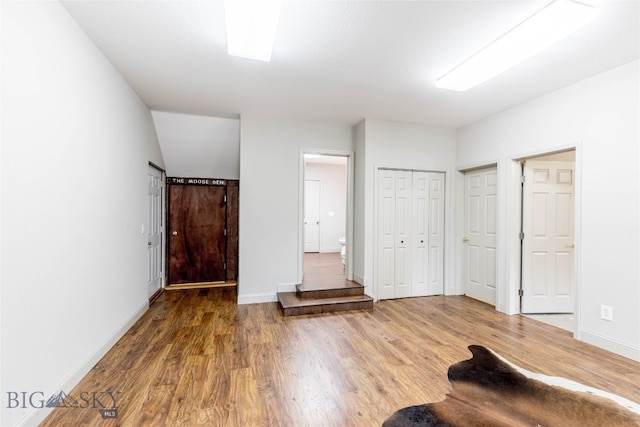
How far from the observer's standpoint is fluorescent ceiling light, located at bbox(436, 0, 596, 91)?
1.74 meters

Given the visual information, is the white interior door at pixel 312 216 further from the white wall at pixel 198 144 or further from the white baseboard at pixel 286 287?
the white baseboard at pixel 286 287

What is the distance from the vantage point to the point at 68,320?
1887mm

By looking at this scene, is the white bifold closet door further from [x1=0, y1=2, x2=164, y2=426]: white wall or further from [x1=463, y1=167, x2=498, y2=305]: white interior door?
[x1=0, y1=2, x2=164, y2=426]: white wall

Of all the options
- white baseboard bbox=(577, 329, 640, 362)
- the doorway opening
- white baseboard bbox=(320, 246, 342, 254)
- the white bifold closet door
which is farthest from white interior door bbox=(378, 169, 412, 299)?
white baseboard bbox=(320, 246, 342, 254)

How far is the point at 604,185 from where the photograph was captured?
2629 millimetres

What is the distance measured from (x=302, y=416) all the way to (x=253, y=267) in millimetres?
2417

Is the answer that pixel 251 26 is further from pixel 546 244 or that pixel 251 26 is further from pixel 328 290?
pixel 546 244

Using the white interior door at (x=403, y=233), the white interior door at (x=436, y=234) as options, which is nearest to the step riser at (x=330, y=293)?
the white interior door at (x=403, y=233)

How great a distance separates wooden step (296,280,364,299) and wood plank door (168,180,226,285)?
6.21ft

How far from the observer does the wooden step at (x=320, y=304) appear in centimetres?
343

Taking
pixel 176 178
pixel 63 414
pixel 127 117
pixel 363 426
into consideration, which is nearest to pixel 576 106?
pixel 363 426

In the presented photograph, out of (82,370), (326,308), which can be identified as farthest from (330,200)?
(82,370)

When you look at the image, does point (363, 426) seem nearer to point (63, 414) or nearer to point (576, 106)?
point (63, 414)

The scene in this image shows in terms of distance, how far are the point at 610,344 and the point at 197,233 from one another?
551cm
